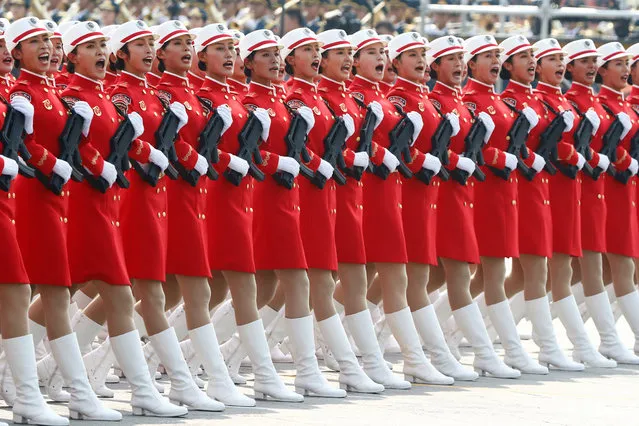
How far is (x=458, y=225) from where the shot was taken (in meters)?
11.8

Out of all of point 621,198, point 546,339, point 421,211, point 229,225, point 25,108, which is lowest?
point 546,339

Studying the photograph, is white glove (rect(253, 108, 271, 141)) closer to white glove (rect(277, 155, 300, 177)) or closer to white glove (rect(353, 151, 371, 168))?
white glove (rect(277, 155, 300, 177))

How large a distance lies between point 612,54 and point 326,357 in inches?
123

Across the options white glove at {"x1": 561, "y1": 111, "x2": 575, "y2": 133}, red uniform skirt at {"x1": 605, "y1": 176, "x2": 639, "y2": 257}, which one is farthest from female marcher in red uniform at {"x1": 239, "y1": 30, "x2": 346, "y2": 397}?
red uniform skirt at {"x1": 605, "y1": 176, "x2": 639, "y2": 257}

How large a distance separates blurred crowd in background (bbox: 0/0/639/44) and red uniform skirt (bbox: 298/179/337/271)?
1049 centimetres

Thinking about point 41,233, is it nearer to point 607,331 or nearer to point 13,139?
point 13,139

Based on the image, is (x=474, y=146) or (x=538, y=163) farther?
(x=538, y=163)

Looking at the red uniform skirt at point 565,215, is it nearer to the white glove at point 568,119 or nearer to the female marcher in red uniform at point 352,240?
the white glove at point 568,119

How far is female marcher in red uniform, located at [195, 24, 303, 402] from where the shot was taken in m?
10.4

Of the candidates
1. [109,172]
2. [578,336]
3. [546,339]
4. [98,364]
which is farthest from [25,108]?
[578,336]

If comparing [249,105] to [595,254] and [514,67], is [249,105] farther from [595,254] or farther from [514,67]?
[595,254]

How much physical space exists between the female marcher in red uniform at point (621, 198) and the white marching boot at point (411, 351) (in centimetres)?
216

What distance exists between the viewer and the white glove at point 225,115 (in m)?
10.1

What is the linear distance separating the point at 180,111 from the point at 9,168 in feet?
4.85
